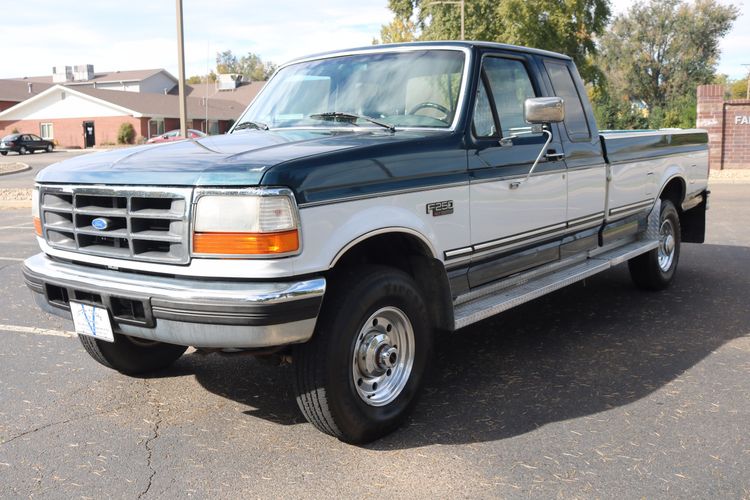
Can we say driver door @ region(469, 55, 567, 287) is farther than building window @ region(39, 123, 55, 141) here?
No

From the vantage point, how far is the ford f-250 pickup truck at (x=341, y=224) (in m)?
3.43

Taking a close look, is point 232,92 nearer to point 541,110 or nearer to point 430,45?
point 430,45

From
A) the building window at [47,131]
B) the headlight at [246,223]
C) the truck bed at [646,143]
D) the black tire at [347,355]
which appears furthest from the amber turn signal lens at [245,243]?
the building window at [47,131]

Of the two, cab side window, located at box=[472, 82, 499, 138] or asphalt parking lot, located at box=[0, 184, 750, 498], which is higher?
cab side window, located at box=[472, 82, 499, 138]

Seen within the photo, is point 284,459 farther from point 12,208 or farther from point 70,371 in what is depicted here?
point 12,208

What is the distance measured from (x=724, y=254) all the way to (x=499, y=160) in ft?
18.5

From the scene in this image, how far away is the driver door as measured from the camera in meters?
4.61

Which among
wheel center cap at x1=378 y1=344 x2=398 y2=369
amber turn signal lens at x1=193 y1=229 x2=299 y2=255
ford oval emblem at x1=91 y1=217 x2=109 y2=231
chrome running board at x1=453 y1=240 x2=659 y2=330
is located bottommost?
wheel center cap at x1=378 y1=344 x2=398 y2=369

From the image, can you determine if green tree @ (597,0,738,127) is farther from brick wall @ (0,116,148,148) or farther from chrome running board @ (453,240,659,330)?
chrome running board @ (453,240,659,330)

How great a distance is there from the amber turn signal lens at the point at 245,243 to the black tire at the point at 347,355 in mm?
416

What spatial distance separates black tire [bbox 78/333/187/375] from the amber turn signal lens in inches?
58.2

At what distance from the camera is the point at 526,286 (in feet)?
16.8

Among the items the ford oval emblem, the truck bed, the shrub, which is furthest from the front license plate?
the shrub

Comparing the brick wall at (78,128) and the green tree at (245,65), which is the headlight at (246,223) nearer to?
the brick wall at (78,128)
